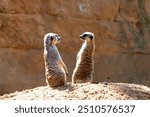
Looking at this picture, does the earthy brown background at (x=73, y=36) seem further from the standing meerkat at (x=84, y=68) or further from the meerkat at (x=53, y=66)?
the meerkat at (x=53, y=66)

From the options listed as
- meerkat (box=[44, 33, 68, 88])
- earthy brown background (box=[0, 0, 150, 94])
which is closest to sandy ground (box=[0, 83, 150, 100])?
meerkat (box=[44, 33, 68, 88])

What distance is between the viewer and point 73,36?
869 cm

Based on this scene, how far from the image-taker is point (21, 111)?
3805mm

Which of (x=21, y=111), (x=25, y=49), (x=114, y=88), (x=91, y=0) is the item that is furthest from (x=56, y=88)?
(x=91, y=0)

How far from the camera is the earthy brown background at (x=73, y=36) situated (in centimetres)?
828

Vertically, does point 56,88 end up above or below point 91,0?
below

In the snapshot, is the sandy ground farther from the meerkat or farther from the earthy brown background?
the earthy brown background

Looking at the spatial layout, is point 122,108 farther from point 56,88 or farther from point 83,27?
point 83,27

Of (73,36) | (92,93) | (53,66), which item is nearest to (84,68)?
Result: (53,66)

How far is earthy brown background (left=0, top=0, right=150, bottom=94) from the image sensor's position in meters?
8.28

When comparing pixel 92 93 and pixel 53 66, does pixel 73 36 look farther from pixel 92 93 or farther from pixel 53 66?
pixel 92 93

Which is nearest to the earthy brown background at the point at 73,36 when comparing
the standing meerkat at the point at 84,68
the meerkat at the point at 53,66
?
the standing meerkat at the point at 84,68

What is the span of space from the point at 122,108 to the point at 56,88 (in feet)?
4.89

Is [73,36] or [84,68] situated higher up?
[73,36]
